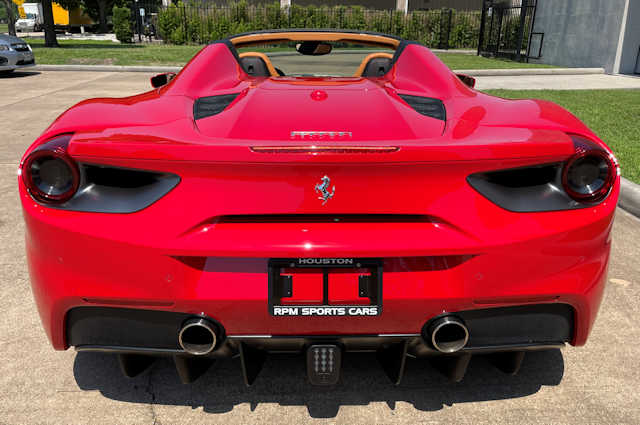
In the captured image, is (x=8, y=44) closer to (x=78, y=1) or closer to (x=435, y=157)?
(x=435, y=157)

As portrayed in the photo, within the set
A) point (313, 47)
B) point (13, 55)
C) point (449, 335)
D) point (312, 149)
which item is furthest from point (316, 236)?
point (13, 55)

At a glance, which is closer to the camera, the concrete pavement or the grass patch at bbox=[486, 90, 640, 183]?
the concrete pavement

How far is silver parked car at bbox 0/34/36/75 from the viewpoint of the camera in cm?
1365

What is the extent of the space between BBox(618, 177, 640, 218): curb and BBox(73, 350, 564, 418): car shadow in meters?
2.78

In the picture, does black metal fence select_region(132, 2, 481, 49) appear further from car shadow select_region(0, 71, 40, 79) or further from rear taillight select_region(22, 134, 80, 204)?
rear taillight select_region(22, 134, 80, 204)

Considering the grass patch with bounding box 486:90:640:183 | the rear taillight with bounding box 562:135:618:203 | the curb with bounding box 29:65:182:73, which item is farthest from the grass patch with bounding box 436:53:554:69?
the rear taillight with bounding box 562:135:618:203

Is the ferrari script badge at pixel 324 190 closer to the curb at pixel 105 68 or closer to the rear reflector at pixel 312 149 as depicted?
the rear reflector at pixel 312 149

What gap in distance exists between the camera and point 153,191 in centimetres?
173

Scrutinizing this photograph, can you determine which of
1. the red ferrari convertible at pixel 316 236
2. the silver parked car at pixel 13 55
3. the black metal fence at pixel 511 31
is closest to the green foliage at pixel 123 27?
the silver parked car at pixel 13 55

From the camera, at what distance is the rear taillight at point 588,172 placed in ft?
5.91

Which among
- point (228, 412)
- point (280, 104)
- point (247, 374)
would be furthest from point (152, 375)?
point (280, 104)

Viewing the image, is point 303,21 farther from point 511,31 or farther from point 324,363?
point 324,363

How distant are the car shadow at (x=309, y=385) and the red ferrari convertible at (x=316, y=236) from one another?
1.21 ft

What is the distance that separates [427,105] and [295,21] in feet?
94.8
